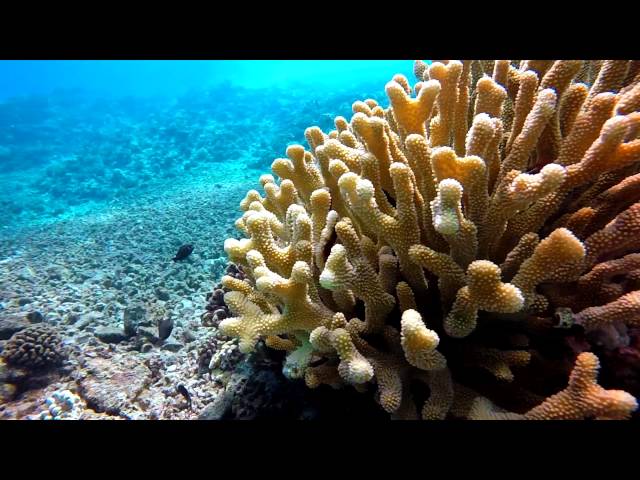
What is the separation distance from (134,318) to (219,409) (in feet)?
12.2

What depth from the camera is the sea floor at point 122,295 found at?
452 cm

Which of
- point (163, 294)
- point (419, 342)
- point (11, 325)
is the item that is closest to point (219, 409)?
point (419, 342)

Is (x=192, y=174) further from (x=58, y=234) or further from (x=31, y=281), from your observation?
(x=31, y=281)

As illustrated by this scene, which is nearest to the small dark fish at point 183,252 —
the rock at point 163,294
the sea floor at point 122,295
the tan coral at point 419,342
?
the sea floor at point 122,295

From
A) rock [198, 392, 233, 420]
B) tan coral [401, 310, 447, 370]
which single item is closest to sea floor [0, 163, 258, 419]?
rock [198, 392, 233, 420]

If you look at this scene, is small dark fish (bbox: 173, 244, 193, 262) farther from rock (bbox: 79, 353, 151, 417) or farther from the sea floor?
rock (bbox: 79, 353, 151, 417)

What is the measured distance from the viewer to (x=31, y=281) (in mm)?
8469

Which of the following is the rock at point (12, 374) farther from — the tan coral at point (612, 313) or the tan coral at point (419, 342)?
the tan coral at point (612, 313)
